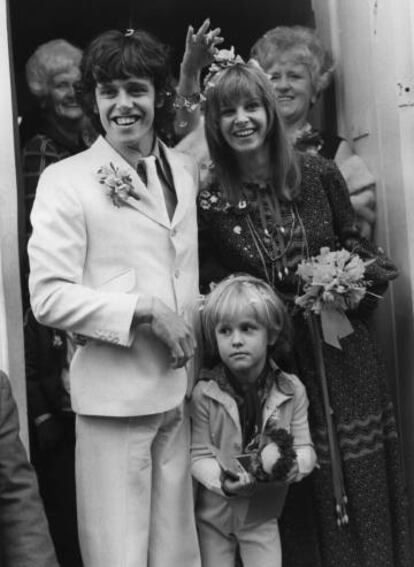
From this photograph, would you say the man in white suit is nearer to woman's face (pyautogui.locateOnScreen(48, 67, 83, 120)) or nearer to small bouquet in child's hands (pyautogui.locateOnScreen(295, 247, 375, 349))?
small bouquet in child's hands (pyautogui.locateOnScreen(295, 247, 375, 349))

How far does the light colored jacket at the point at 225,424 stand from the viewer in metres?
3.11

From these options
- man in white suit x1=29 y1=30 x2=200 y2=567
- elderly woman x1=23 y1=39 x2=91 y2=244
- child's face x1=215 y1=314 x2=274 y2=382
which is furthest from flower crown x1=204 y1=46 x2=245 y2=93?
child's face x1=215 y1=314 x2=274 y2=382

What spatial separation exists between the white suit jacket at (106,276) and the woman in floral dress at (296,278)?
31 centimetres

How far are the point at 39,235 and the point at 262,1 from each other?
2.58 m

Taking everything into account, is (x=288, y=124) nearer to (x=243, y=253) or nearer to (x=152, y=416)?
(x=243, y=253)

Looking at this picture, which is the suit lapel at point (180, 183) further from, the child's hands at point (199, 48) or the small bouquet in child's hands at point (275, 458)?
the small bouquet in child's hands at point (275, 458)

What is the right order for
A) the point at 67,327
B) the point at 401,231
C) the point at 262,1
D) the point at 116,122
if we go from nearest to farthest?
the point at 67,327 < the point at 116,122 < the point at 401,231 < the point at 262,1

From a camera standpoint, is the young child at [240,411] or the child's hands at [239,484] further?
the young child at [240,411]

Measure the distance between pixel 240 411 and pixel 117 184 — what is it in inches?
30.9

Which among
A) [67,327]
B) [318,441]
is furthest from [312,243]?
[67,327]

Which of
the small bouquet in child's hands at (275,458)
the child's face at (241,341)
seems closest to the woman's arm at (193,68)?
the child's face at (241,341)

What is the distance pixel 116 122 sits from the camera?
3.06m

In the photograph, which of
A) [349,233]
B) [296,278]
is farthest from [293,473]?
[349,233]

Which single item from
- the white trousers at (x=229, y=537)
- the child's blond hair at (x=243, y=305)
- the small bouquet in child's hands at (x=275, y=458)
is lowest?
the white trousers at (x=229, y=537)
